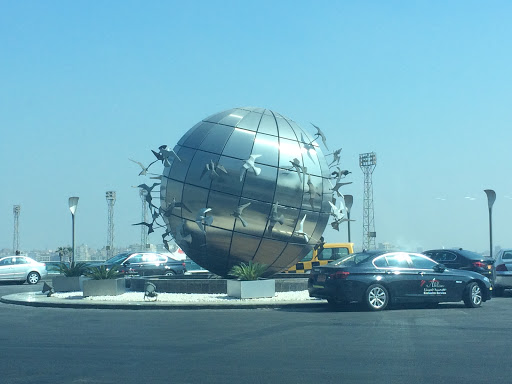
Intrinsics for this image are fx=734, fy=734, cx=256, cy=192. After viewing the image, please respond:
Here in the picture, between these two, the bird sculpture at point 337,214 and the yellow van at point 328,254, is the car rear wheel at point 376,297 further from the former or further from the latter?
the yellow van at point 328,254

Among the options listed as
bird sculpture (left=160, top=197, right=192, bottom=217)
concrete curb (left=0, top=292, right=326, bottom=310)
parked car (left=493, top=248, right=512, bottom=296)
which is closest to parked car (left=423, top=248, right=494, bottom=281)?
parked car (left=493, top=248, right=512, bottom=296)

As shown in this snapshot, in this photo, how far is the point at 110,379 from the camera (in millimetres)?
8328

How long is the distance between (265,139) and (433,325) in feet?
28.0

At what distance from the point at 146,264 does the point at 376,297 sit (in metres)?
17.8

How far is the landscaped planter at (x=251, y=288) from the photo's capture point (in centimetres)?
1989

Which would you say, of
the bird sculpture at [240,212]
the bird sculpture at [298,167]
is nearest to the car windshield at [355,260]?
the bird sculpture at [240,212]

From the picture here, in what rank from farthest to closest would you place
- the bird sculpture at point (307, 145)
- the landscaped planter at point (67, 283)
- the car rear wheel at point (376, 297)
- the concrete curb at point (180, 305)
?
the landscaped planter at point (67, 283) < the bird sculpture at point (307, 145) < the concrete curb at point (180, 305) < the car rear wheel at point (376, 297)

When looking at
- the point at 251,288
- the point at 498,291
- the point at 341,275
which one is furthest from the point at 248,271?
the point at 498,291

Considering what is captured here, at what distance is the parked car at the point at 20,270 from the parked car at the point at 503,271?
21.3 meters

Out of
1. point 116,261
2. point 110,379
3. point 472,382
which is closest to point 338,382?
point 472,382

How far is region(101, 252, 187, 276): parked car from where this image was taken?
1282 inches

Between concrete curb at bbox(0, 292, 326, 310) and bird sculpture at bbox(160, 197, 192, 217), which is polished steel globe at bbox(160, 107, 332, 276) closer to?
bird sculpture at bbox(160, 197, 192, 217)

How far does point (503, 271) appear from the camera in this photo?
22609 millimetres

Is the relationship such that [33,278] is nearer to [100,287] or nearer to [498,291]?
[100,287]
